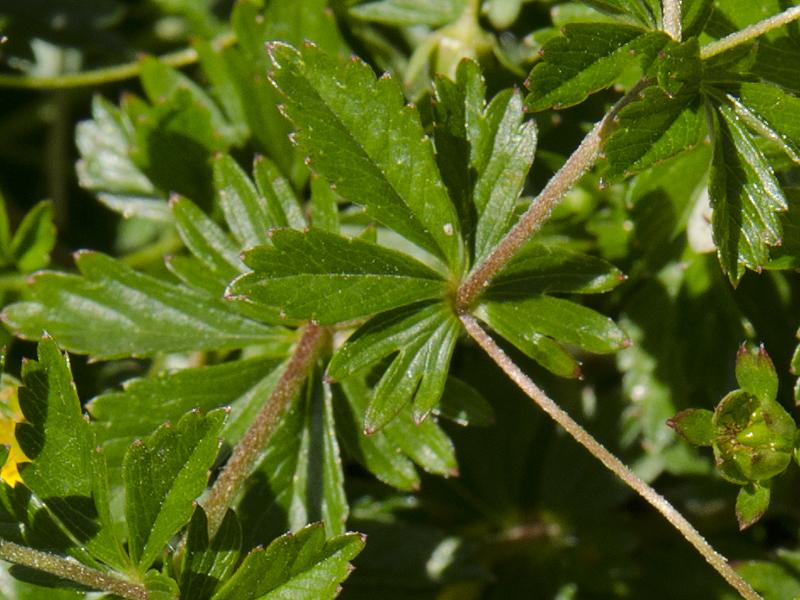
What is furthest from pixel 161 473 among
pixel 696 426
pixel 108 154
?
pixel 108 154

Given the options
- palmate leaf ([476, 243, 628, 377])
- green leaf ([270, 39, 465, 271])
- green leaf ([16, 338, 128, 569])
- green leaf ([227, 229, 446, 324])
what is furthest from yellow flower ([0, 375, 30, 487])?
palmate leaf ([476, 243, 628, 377])

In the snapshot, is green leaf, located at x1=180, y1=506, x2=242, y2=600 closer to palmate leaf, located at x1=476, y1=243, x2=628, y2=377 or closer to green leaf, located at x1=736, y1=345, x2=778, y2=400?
palmate leaf, located at x1=476, y1=243, x2=628, y2=377

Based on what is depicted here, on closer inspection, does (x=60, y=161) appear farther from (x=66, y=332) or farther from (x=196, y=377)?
(x=196, y=377)

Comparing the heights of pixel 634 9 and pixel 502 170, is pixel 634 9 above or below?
above

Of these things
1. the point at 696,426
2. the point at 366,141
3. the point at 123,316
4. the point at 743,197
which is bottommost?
the point at 696,426

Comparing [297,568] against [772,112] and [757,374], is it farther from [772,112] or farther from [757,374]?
[772,112]

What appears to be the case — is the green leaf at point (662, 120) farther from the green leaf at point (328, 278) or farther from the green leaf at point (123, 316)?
the green leaf at point (123, 316)
